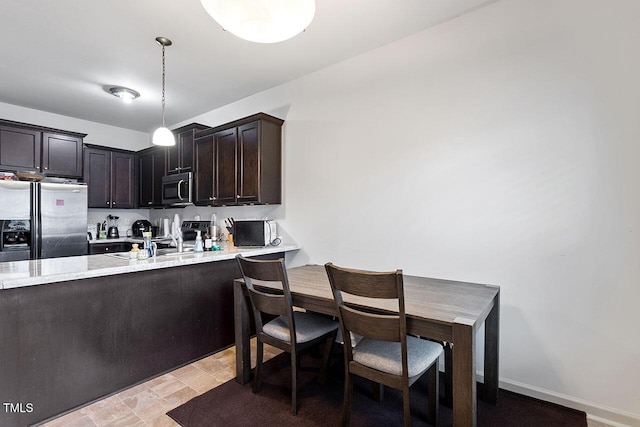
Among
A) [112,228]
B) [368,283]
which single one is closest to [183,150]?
[112,228]

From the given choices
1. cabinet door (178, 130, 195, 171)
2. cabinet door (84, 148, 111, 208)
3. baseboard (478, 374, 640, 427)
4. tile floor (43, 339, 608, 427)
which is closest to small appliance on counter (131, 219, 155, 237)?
cabinet door (84, 148, 111, 208)

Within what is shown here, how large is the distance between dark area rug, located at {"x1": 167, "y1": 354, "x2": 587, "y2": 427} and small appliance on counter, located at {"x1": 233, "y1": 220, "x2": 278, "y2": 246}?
1413 millimetres

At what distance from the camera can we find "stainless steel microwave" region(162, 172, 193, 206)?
3.90 m

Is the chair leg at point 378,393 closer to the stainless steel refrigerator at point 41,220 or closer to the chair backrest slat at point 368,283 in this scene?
the chair backrest slat at point 368,283

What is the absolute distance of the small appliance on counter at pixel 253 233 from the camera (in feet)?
10.6

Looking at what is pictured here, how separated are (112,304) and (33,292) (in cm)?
44

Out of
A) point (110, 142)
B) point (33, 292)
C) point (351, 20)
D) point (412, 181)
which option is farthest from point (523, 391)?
point (110, 142)

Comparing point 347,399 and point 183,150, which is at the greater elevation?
point 183,150

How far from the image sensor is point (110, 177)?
15.4 feet

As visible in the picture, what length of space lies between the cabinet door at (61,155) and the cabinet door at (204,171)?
71.5 inches

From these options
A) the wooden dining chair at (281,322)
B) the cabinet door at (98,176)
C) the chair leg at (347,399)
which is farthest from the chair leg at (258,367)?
the cabinet door at (98,176)

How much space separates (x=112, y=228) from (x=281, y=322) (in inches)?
165

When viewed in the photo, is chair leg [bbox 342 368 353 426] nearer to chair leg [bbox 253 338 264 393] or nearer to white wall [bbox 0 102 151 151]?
chair leg [bbox 253 338 264 393]

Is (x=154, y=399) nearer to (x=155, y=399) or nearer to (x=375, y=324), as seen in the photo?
(x=155, y=399)
